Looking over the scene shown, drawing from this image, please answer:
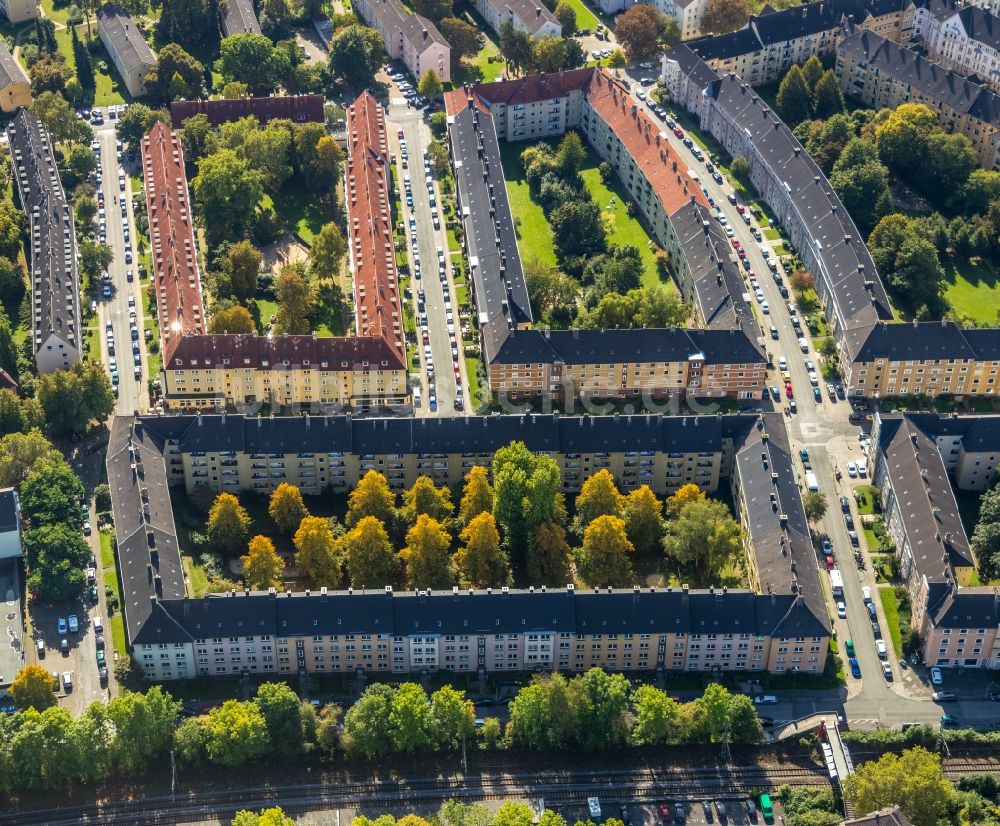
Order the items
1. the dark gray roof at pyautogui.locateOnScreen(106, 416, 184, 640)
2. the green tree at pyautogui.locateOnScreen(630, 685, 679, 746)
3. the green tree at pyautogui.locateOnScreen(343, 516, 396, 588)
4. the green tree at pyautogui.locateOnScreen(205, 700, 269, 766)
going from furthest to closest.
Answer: the green tree at pyautogui.locateOnScreen(343, 516, 396, 588)
the dark gray roof at pyautogui.locateOnScreen(106, 416, 184, 640)
the green tree at pyautogui.locateOnScreen(630, 685, 679, 746)
the green tree at pyautogui.locateOnScreen(205, 700, 269, 766)

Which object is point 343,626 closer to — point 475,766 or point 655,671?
point 475,766

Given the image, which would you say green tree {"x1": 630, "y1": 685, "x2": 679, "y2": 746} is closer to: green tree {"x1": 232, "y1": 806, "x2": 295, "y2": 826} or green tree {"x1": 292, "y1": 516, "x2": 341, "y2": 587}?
green tree {"x1": 232, "y1": 806, "x2": 295, "y2": 826}

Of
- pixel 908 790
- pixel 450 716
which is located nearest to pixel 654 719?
pixel 450 716

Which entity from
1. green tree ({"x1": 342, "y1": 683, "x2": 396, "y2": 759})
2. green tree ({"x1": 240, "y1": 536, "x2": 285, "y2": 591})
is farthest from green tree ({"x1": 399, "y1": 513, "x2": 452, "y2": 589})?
green tree ({"x1": 342, "y1": 683, "x2": 396, "y2": 759})

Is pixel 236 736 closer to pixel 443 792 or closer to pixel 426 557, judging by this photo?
pixel 443 792

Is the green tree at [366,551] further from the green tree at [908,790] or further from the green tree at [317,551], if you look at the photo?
the green tree at [908,790]

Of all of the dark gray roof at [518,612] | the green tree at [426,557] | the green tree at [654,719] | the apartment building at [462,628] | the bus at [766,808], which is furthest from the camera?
the green tree at [426,557]

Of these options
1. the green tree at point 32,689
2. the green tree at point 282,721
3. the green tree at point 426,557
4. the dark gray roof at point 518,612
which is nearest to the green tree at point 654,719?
the dark gray roof at point 518,612
